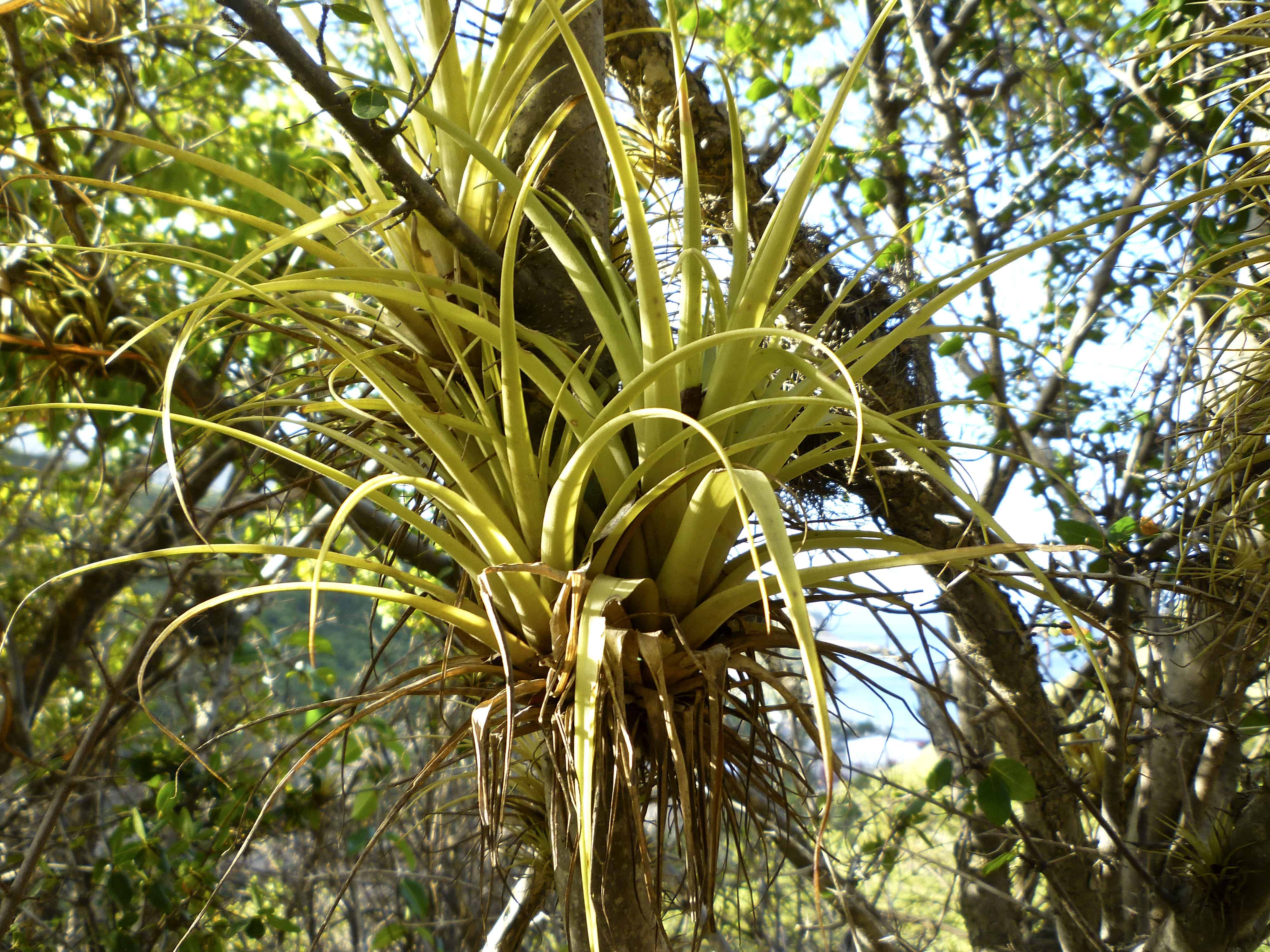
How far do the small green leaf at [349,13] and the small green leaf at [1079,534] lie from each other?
892 millimetres

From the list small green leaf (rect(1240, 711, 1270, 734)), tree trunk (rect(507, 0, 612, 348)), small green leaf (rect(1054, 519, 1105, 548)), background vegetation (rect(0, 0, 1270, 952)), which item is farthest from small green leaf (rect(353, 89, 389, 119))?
small green leaf (rect(1240, 711, 1270, 734))

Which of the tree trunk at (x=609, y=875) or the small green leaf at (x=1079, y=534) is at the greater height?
the small green leaf at (x=1079, y=534)

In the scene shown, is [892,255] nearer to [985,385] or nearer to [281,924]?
[985,385]

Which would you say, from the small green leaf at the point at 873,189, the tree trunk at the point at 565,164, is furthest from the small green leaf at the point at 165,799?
the small green leaf at the point at 873,189

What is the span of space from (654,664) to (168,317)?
0.34m

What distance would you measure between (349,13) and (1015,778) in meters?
0.83

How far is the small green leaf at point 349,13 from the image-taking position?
19.9 inches

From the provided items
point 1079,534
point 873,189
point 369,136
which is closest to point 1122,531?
point 1079,534

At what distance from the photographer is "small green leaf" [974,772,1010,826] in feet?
2.50

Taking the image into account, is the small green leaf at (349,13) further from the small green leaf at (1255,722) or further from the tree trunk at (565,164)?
the small green leaf at (1255,722)

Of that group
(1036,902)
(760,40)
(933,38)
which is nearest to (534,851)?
(933,38)

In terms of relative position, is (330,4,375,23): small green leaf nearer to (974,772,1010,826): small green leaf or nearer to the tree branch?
the tree branch

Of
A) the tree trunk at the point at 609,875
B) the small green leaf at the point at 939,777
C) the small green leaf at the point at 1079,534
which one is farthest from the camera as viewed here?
the small green leaf at the point at 1079,534

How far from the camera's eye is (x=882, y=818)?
12.7 feet
